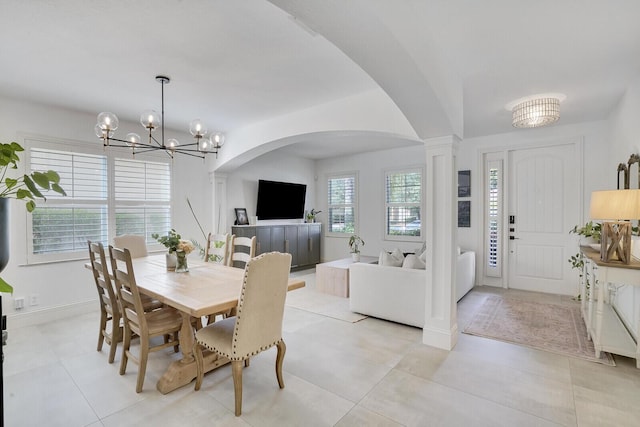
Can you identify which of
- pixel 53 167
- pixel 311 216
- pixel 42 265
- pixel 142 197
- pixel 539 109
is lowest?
pixel 42 265

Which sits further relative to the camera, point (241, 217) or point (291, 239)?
point (291, 239)

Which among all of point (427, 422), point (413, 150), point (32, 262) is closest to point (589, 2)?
point (427, 422)

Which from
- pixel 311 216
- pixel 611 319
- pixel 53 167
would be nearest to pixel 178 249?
pixel 53 167

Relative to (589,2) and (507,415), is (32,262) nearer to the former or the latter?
(507,415)

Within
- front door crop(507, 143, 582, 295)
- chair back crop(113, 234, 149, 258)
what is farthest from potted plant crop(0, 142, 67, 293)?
front door crop(507, 143, 582, 295)

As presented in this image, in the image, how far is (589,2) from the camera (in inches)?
75.7

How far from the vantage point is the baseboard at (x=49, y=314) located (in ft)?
11.6

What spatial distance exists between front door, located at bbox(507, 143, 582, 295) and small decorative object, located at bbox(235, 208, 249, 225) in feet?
14.5

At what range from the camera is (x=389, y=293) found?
3.56 meters

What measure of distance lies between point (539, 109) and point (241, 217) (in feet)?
15.2

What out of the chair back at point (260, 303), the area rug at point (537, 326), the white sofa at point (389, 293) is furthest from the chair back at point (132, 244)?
the area rug at point (537, 326)

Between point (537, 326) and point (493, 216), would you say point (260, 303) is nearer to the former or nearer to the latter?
point (537, 326)

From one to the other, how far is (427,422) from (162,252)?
13.3ft

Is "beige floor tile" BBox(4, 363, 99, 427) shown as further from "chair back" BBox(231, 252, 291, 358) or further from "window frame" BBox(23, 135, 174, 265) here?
"window frame" BBox(23, 135, 174, 265)
